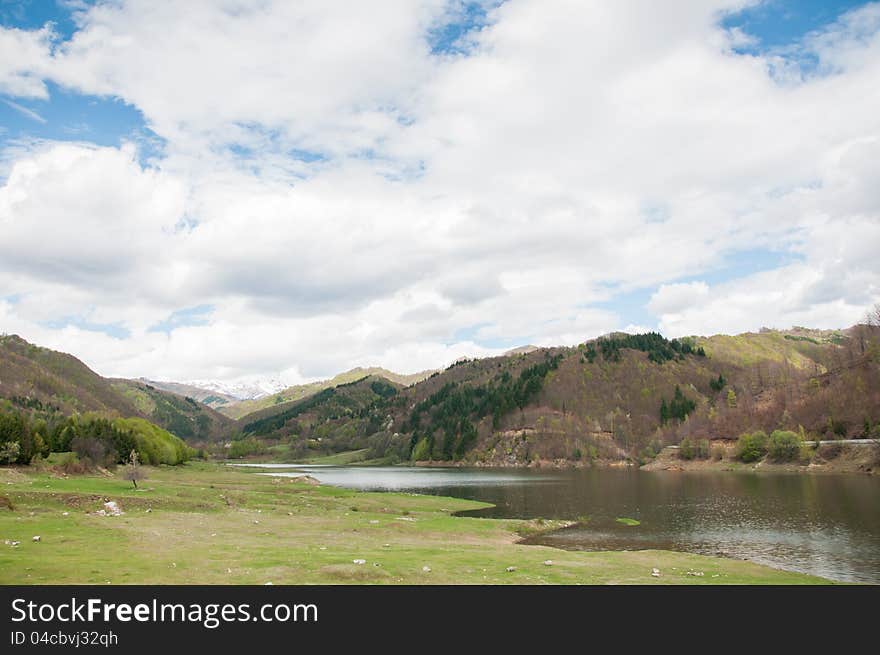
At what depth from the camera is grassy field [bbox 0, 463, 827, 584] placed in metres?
26.6

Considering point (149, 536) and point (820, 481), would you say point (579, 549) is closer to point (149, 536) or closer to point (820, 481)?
point (149, 536)

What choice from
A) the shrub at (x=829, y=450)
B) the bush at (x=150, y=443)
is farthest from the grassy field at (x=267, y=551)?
the shrub at (x=829, y=450)

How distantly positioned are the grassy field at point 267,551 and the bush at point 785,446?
454 ft

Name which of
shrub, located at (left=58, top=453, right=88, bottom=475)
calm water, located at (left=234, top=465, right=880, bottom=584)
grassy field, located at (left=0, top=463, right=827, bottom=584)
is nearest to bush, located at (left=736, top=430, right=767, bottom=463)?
calm water, located at (left=234, top=465, right=880, bottom=584)

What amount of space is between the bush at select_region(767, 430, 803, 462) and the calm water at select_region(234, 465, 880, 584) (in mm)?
51044

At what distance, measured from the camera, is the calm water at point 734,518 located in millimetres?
46781

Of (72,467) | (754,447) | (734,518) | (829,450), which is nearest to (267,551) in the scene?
(734,518)

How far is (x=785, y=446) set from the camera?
169 m

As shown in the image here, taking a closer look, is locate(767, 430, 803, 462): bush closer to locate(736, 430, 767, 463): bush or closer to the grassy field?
locate(736, 430, 767, 463): bush

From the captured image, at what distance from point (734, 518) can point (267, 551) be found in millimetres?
58032
